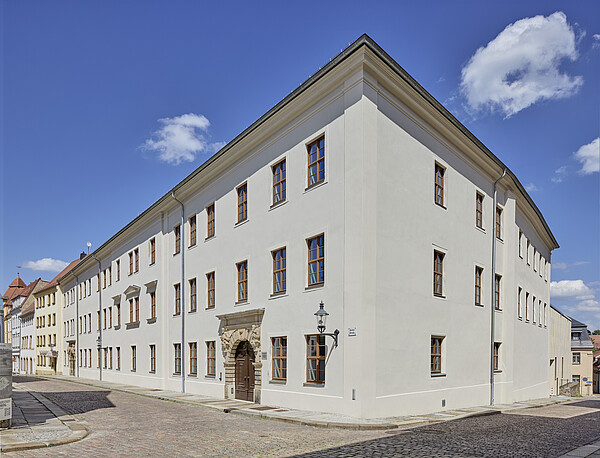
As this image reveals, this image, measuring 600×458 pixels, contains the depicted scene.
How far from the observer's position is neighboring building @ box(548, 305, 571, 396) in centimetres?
3632

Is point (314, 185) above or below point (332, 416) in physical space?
above

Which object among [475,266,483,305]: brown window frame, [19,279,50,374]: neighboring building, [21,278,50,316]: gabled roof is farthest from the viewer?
[21,278,50,316]: gabled roof

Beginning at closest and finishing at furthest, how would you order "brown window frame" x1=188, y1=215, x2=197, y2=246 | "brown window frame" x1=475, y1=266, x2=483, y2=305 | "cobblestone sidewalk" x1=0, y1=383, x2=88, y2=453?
"cobblestone sidewalk" x1=0, y1=383, x2=88, y2=453 → "brown window frame" x1=475, y1=266, x2=483, y2=305 → "brown window frame" x1=188, y1=215, x2=197, y2=246

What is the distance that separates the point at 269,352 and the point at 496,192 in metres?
12.4

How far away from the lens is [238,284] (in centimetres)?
2141

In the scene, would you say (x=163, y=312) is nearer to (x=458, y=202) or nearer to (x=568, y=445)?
(x=458, y=202)

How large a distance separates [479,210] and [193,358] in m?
14.6

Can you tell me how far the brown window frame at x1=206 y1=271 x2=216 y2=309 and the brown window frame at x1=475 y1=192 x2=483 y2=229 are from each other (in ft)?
37.7

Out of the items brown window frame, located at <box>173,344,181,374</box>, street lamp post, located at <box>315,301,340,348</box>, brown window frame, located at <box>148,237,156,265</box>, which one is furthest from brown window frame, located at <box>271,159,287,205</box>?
brown window frame, located at <box>148,237,156,265</box>

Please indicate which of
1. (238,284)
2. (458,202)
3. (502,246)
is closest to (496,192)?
(502,246)

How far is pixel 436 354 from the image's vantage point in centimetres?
1803

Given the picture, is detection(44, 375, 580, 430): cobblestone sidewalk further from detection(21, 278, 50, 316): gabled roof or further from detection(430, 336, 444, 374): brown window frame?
detection(21, 278, 50, 316): gabled roof

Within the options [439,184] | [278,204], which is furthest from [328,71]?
[439,184]

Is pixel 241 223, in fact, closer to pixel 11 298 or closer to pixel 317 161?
pixel 317 161
